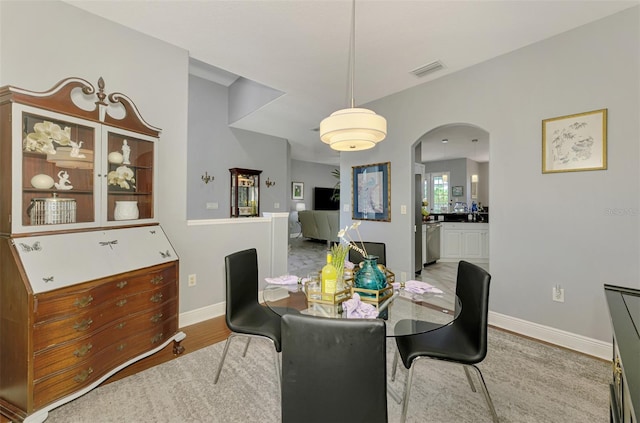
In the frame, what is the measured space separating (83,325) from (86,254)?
442 millimetres

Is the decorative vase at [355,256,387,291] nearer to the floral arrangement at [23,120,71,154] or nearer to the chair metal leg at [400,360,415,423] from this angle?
the chair metal leg at [400,360,415,423]

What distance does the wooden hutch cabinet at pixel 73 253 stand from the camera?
1525mm

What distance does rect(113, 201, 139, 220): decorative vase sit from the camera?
7.11 feet

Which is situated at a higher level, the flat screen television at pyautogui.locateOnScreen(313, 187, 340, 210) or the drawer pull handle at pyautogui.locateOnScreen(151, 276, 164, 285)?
the flat screen television at pyautogui.locateOnScreen(313, 187, 340, 210)

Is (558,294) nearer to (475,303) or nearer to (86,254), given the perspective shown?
(475,303)

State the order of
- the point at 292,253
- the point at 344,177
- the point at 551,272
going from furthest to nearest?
the point at 292,253 → the point at 344,177 → the point at 551,272

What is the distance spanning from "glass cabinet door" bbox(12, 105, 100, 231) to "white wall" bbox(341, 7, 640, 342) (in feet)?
11.4

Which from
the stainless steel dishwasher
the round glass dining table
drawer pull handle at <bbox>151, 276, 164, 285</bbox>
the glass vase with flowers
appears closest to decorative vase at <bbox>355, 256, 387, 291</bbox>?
the glass vase with flowers

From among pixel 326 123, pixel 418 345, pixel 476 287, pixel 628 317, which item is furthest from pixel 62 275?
pixel 628 317

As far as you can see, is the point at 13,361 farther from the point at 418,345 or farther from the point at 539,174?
the point at 539,174

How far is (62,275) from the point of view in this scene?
1.61 meters

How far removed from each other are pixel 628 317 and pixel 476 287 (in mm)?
616

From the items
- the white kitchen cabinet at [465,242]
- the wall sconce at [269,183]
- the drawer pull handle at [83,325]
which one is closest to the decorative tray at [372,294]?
the drawer pull handle at [83,325]

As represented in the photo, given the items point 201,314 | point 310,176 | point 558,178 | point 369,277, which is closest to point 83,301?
point 201,314
